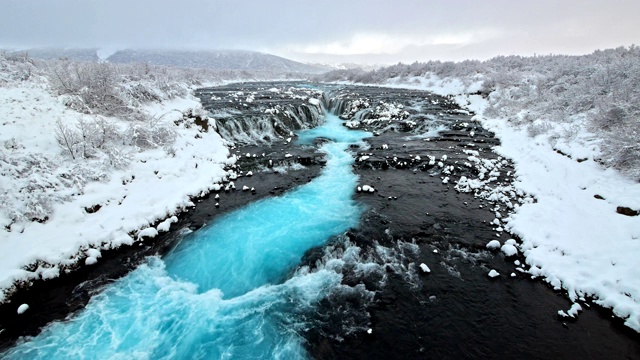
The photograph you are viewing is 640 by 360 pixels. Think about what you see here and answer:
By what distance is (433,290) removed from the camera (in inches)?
288

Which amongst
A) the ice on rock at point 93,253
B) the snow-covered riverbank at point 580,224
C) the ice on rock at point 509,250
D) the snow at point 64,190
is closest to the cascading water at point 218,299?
the ice on rock at point 93,253

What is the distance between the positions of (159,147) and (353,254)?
11.6 meters

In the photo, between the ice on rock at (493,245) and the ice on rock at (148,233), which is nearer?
the ice on rock at (493,245)

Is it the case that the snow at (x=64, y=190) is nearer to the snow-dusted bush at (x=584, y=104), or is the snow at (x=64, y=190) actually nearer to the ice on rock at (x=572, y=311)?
the ice on rock at (x=572, y=311)

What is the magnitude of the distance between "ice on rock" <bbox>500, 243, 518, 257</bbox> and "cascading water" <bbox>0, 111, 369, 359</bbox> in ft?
15.5

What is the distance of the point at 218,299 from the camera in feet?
24.3

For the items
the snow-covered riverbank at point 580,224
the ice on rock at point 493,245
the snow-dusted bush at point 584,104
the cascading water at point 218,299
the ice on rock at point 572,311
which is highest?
the snow-dusted bush at point 584,104

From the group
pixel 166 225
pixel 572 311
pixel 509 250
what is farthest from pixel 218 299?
pixel 572 311

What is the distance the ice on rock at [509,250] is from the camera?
834 centimetres

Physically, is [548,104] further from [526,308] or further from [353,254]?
[353,254]

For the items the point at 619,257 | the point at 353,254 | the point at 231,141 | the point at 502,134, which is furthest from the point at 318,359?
the point at 502,134

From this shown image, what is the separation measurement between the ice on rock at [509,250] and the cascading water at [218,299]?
15.5 feet

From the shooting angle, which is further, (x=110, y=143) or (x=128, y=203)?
(x=110, y=143)

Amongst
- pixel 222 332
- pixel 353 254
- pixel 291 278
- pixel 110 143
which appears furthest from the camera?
pixel 110 143
